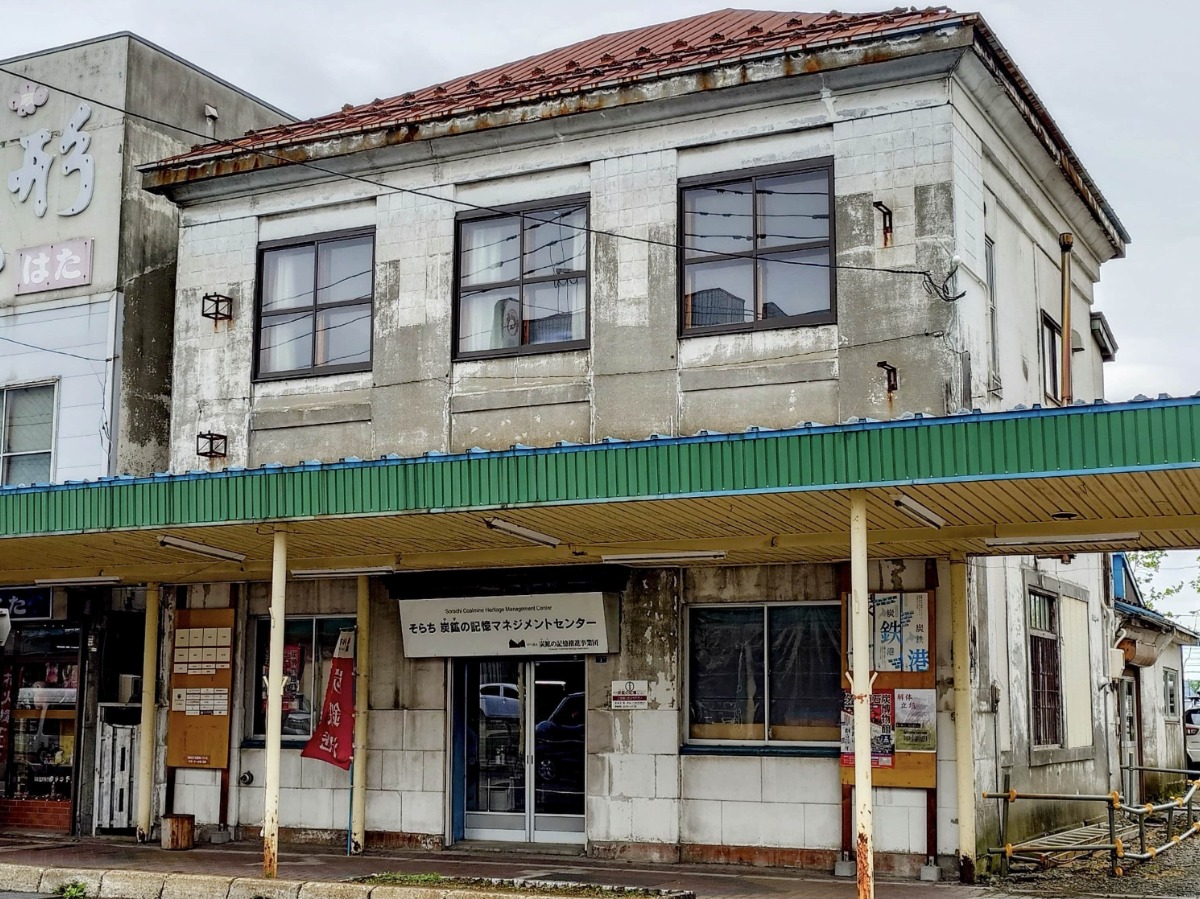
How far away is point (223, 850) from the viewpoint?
17.1 meters

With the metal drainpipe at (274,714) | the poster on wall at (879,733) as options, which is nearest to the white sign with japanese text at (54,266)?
the metal drainpipe at (274,714)

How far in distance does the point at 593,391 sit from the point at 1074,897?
6809 mm

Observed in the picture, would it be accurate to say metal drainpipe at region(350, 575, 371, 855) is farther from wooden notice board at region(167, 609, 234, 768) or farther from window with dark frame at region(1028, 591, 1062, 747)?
window with dark frame at region(1028, 591, 1062, 747)

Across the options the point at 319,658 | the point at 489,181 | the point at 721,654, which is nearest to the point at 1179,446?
the point at 721,654

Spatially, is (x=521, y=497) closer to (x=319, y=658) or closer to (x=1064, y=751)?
(x=319, y=658)

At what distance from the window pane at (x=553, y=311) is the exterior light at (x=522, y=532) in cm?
262

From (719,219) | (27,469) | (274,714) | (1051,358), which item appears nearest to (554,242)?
(719,219)

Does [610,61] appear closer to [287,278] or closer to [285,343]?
[287,278]

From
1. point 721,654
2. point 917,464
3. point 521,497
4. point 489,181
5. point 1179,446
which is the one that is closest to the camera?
point 1179,446

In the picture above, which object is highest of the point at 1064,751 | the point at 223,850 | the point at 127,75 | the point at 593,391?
the point at 127,75

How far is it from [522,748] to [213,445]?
531 centimetres

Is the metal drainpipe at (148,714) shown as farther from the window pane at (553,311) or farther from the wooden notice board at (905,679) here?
the wooden notice board at (905,679)

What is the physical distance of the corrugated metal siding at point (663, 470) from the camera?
10336 mm

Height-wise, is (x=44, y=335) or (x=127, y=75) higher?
(x=127, y=75)
